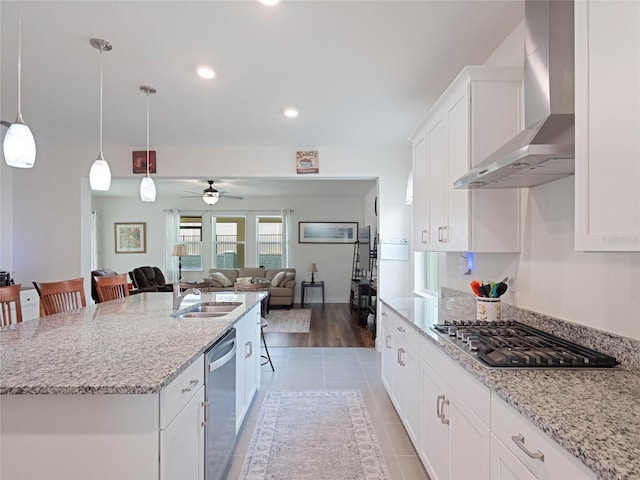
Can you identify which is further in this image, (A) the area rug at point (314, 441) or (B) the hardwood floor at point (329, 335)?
(B) the hardwood floor at point (329, 335)

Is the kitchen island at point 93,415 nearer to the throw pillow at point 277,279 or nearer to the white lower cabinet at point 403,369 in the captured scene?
the white lower cabinet at point 403,369

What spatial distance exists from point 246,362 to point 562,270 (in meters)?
2.14

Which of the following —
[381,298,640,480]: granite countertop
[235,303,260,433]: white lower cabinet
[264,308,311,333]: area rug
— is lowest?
[264,308,311,333]: area rug

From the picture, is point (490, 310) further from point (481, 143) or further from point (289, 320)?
point (289, 320)

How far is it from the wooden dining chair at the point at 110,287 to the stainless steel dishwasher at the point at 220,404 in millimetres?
1786

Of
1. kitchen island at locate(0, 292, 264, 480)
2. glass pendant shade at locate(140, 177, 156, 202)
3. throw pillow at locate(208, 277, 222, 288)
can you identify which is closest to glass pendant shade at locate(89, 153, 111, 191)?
glass pendant shade at locate(140, 177, 156, 202)

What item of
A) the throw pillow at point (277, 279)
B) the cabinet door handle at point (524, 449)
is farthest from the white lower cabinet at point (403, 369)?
the throw pillow at point (277, 279)

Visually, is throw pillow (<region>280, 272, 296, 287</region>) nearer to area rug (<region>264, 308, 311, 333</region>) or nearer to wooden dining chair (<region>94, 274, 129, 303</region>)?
area rug (<region>264, 308, 311, 333</region>)

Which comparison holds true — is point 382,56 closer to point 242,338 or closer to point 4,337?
point 242,338

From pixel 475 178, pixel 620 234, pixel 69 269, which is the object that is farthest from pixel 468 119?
pixel 69 269

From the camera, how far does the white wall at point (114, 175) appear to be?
4.38 m

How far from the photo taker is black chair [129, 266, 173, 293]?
7172 mm

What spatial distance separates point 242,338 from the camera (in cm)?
247

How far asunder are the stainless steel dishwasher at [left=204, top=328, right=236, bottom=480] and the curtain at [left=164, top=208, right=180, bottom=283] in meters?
7.05
